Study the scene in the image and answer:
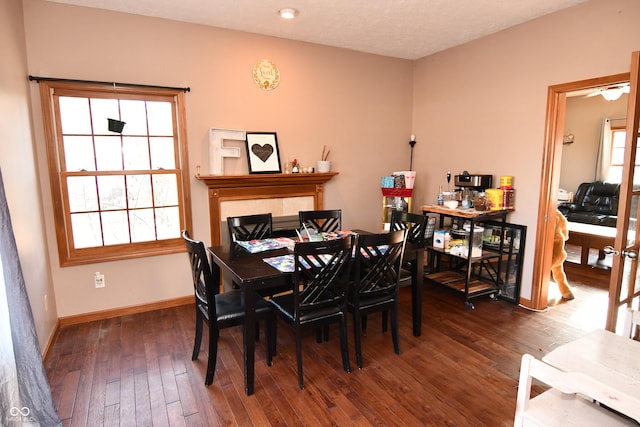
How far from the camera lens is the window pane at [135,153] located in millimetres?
3324

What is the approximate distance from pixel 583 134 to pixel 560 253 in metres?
4.31

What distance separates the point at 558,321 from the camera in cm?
326

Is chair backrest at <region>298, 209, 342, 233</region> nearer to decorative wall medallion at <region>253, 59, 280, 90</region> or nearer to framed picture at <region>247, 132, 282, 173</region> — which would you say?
framed picture at <region>247, 132, 282, 173</region>

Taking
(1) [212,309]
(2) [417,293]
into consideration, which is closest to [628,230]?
(2) [417,293]

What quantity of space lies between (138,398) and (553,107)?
3.96 metres

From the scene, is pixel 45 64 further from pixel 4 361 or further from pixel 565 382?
pixel 565 382

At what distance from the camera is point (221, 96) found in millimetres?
Result: 3584

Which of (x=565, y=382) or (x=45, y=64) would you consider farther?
(x=45, y=64)

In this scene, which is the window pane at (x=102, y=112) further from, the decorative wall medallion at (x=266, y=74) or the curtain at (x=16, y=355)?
the curtain at (x=16, y=355)

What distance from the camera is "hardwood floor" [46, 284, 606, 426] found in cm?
207

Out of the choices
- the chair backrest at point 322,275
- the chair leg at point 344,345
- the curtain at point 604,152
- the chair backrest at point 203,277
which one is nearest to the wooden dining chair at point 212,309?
the chair backrest at point 203,277

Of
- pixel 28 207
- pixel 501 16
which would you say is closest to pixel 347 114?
pixel 501 16

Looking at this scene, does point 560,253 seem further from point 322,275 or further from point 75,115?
point 75,115

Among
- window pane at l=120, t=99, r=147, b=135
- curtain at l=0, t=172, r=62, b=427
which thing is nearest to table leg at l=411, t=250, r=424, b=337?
curtain at l=0, t=172, r=62, b=427
